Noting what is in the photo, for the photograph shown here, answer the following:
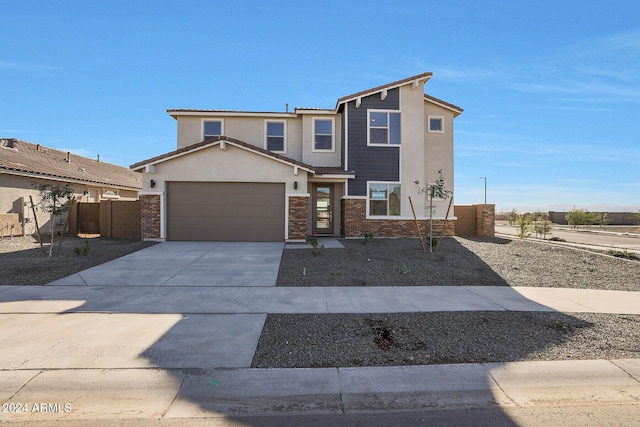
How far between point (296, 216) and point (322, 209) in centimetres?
295

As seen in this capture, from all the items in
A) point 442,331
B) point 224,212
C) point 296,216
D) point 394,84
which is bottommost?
point 442,331

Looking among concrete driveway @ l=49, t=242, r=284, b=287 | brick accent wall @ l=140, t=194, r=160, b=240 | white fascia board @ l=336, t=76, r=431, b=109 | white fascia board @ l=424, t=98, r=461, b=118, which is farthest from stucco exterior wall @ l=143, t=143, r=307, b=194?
white fascia board @ l=424, t=98, r=461, b=118

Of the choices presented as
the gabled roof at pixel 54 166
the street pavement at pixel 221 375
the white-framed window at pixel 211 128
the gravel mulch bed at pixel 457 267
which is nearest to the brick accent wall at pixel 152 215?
the white-framed window at pixel 211 128

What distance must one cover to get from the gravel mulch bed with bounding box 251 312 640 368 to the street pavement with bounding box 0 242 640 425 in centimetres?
22

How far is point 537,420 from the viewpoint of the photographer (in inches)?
127

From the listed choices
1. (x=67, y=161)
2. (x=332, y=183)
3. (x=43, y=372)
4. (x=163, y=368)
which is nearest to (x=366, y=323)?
(x=163, y=368)

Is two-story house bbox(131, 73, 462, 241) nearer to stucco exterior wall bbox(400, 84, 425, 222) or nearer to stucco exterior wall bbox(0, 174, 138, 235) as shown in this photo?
stucco exterior wall bbox(400, 84, 425, 222)

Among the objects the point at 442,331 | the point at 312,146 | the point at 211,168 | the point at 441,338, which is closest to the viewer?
the point at 441,338

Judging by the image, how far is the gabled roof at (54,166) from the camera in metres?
16.2

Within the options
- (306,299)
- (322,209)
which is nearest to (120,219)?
(322,209)

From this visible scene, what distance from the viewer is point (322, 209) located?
17000 mm

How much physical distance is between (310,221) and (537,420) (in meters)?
13.9

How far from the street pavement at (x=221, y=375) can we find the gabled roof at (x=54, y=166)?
1284 cm

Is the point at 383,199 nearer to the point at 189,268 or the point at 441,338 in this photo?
the point at 189,268
